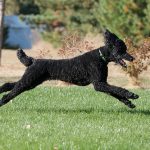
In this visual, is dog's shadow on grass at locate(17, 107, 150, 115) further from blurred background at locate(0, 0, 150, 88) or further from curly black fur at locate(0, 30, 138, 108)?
blurred background at locate(0, 0, 150, 88)

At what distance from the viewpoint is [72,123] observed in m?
9.34

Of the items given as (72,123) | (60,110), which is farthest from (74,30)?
(72,123)

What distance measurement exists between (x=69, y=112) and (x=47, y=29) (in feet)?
102

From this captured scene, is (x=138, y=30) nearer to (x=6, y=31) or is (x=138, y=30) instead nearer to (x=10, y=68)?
(x=10, y=68)

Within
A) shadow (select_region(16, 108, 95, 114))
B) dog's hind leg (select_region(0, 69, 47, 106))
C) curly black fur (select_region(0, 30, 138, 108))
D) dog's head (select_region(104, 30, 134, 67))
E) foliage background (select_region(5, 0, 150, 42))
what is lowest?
foliage background (select_region(5, 0, 150, 42))

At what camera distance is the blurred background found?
18.4 meters

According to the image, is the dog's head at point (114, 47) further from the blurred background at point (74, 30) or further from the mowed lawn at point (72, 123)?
the blurred background at point (74, 30)

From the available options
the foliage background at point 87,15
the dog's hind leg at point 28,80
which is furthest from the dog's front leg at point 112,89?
the foliage background at point 87,15

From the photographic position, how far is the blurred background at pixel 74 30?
1844 centimetres

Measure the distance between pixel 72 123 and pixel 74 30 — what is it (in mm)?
27694

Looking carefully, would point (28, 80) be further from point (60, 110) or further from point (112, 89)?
point (112, 89)

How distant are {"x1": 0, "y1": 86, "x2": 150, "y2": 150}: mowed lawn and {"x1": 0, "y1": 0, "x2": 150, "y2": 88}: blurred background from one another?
5297mm

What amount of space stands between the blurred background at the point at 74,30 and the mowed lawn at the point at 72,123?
5297 mm

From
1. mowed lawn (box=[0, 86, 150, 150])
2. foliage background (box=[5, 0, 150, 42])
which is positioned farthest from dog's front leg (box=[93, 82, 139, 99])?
A: foliage background (box=[5, 0, 150, 42])
